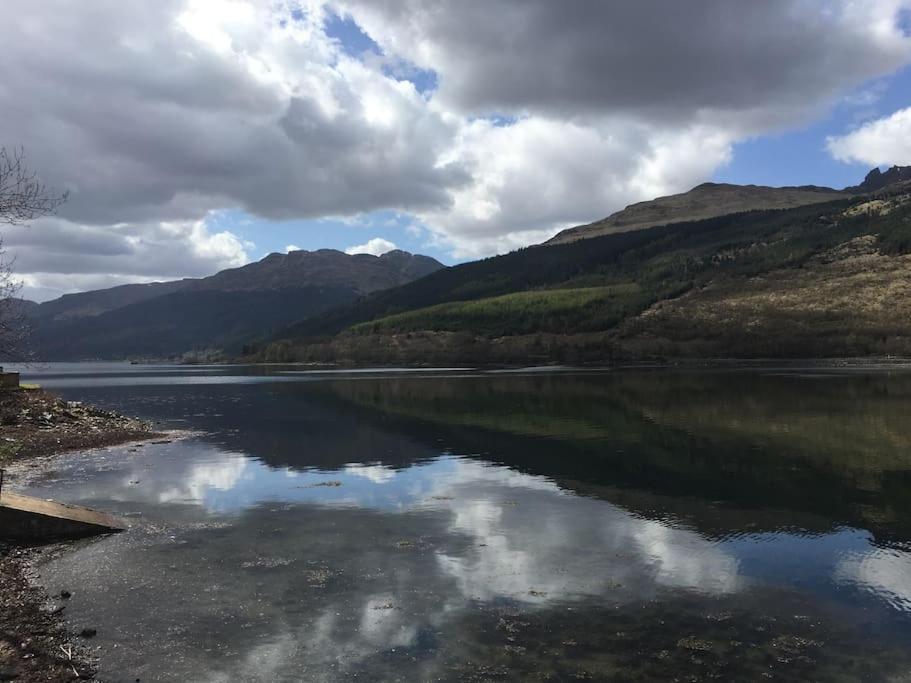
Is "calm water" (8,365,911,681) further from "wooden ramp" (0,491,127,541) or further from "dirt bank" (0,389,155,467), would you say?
"dirt bank" (0,389,155,467)

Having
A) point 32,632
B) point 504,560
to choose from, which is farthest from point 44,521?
point 504,560

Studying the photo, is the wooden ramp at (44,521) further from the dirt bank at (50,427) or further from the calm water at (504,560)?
the dirt bank at (50,427)

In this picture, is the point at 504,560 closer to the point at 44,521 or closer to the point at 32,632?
the point at 32,632

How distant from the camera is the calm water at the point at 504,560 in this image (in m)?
14.8

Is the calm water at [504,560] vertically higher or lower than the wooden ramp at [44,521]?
lower

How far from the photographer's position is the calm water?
1483 cm

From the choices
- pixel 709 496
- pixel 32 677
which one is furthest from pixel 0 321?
pixel 709 496

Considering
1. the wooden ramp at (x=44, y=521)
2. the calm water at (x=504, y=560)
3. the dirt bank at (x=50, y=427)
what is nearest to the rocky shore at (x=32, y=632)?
the calm water at (x=504, y=560)

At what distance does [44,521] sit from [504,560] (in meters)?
17.9

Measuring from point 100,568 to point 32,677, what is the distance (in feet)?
29.9

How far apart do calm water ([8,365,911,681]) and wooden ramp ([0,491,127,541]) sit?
1396mm

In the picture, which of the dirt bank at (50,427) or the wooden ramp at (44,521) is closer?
the wooden ramp at (44,521)

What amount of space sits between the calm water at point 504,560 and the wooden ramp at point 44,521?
4.58 ft

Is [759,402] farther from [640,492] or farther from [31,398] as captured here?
[31,398]
